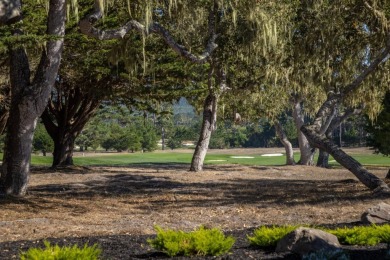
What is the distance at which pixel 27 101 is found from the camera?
11.1m

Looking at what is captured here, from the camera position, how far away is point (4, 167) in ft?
39.0

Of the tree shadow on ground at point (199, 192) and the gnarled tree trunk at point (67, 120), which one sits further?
the gnarled tree trunk at point (67, 120)

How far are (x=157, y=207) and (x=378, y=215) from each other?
5.28 metres

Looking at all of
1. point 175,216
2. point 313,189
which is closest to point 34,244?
point 175,216

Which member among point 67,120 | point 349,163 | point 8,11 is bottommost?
point 349,163

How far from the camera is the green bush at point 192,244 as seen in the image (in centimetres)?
568

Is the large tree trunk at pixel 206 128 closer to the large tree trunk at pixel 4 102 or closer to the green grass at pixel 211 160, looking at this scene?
the large tree trunk at pixel 4 102

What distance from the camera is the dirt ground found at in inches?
330

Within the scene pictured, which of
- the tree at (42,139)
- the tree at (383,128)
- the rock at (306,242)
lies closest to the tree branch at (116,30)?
the rock at (306,242)

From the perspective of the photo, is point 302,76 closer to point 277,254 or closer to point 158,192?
point 158,192

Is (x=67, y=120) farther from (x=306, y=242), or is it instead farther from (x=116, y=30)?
(x=306, y=242)

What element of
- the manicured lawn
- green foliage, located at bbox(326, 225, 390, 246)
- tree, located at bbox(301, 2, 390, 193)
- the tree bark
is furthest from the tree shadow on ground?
the manicured lawn

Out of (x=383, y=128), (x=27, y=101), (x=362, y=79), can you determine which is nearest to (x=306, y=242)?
(x=27, y=101)

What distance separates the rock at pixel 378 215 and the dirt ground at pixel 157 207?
515 millimetres
